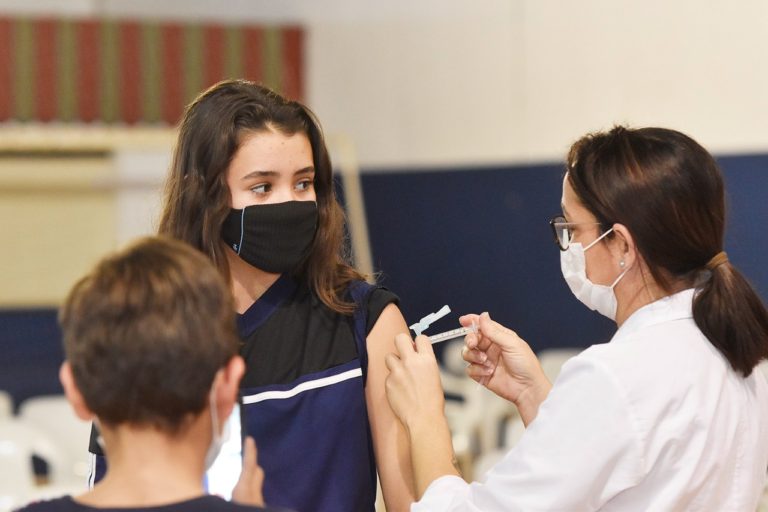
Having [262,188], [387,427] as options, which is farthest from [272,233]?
[387,427]

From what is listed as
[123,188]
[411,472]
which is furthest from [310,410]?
[123,188]

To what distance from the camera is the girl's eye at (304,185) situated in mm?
1957

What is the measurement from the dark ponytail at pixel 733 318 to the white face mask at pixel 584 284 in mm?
145

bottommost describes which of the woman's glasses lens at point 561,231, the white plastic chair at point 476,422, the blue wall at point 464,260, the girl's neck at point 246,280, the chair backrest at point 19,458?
the white plastic chair at point 476,422

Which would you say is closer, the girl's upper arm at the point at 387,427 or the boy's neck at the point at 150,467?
the boy's neck at the point at 150,467

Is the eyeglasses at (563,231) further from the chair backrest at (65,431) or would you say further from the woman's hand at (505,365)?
the chair backrest at (65,431)

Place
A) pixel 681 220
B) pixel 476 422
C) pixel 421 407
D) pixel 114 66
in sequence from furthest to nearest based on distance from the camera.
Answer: pixel 114 66 → pixel 476 422 → pixel 421 407 → pixel 681 220

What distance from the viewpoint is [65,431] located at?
498cm

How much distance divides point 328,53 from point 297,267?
20.4ft

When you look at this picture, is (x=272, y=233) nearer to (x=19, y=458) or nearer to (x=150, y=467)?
(x=150, y=467)

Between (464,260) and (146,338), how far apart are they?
18.3ft

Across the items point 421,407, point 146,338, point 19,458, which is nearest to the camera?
point 146,338

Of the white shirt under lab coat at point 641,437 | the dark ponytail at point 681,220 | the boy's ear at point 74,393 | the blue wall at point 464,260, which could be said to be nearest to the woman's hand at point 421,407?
the white shirt under lab coat at point 641,437

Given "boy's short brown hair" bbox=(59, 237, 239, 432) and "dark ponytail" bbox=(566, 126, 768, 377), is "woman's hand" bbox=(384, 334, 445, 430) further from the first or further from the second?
"boy's short brown hair" bbox=(59, 237, 239, 432)
